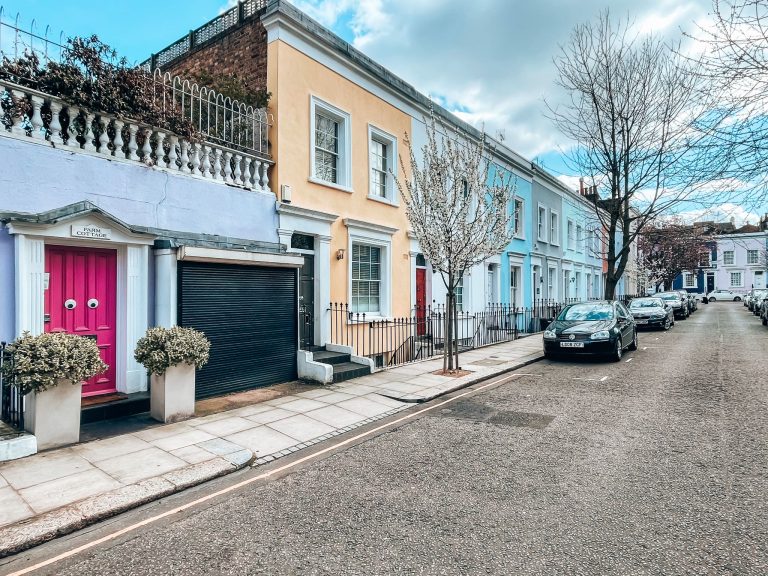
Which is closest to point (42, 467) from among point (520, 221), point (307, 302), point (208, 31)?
point (307, 302)

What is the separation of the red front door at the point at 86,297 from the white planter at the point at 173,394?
3.63ft

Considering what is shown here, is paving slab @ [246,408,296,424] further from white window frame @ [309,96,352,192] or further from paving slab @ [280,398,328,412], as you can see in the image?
white window frame @ [309,96,352,192]

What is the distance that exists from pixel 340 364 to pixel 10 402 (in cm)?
572

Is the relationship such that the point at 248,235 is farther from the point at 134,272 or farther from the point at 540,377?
the point at 540,377

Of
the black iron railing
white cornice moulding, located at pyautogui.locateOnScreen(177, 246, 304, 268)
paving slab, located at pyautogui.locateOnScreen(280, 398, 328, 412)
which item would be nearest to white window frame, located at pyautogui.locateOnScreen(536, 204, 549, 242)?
white cornice moulding, located at pyautogui.locateOnScreen(177, 246, 304, 268)

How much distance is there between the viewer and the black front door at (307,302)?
10234 millimetres

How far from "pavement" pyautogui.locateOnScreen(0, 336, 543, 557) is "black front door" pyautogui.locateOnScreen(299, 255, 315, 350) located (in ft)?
6.56

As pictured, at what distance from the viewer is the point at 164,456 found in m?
5.01

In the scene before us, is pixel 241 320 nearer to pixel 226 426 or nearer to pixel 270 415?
pixel 270 415

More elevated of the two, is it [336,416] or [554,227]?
[554,227]

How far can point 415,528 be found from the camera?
11.5ft

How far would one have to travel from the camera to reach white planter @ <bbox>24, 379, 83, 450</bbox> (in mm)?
5027

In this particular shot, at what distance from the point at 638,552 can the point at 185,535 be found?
132 inches

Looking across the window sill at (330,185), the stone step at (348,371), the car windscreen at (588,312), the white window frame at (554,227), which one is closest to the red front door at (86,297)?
the stone step at (348,371)
